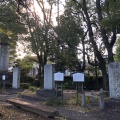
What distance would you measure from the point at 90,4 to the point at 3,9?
38.4 feet

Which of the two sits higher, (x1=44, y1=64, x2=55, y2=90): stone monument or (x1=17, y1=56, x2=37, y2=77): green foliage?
(x1=17, y1=56, x2=37, y2=77): green foliage

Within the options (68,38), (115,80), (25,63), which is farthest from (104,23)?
(25,63)

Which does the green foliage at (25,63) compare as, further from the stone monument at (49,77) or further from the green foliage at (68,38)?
the stone monument at (49,77)

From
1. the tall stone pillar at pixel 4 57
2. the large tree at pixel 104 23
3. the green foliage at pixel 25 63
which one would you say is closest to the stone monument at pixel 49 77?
the large tree at pixel 104 23

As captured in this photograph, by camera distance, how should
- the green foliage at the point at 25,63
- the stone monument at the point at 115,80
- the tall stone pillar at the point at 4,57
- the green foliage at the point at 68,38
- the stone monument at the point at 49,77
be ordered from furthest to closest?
1. the tall stone pillar at the point at 4,57
2. the green foliage at the point at 25,63
3. the green foliage at the point at 68,38
4. the stone monument at the point at 49,77
5. the stone monument at the point at 115,80

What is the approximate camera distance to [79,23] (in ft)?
66.9

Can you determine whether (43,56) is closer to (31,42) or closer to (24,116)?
(31,42)

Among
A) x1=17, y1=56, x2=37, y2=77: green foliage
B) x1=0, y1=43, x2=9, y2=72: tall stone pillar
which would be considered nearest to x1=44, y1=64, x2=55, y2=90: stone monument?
x1=17, y1=56, x2=37, y2=77: green foliage

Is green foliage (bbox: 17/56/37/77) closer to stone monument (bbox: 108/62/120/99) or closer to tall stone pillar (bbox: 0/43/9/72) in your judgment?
tall stone pillar (bbox: 0/43/9/72)

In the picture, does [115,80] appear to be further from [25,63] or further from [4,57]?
[4,57]

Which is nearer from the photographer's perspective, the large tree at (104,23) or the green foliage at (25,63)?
the large tree at (104,23)

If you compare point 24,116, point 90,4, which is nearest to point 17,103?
point 24,116

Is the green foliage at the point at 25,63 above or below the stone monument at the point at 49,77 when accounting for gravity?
above

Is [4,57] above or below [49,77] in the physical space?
above
